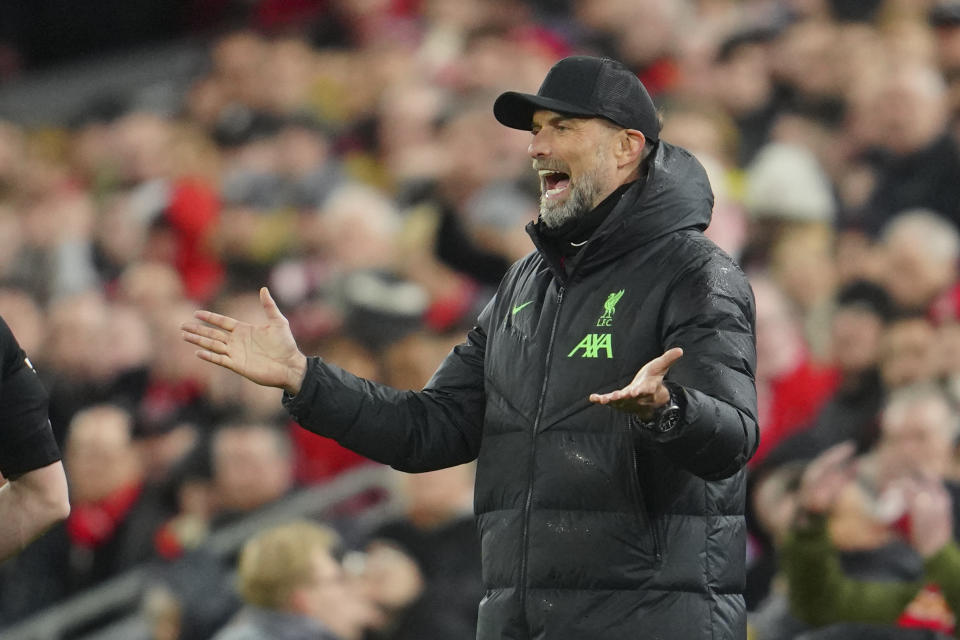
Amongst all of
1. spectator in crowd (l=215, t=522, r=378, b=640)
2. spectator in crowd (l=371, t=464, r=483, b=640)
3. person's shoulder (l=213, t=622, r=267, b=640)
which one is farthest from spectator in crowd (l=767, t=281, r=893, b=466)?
person's shoulder (l=213, t=622, r=267, b=640)

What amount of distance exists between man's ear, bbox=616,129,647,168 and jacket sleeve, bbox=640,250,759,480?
1.19 feet

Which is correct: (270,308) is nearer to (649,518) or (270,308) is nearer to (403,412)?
(403,412)

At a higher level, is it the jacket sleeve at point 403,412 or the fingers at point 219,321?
the fingers at point 219,321

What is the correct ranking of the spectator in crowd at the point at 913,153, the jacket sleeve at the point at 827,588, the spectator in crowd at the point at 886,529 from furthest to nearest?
the spectator in crowd at the point at 913,153 → the jacket sleeve at the point at 827,588 → the spectator in crowd at the point at 886,529

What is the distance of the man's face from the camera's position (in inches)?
142

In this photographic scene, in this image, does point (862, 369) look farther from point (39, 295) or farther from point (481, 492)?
point (39, 295)

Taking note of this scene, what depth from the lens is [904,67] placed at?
23.4 feet

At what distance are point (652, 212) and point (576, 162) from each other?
0.73ft

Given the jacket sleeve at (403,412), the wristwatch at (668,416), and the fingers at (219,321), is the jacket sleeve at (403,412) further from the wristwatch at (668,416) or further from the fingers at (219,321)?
the wristwatch at (668,416)

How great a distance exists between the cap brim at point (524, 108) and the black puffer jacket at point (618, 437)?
219 millimetres

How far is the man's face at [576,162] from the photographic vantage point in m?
3.62

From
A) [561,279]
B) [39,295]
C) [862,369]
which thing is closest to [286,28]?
[39,295]

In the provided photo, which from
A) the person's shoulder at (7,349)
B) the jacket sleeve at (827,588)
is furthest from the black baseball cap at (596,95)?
the jacket sleeve at (827,588)

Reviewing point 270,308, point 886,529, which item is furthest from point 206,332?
point 886,529
